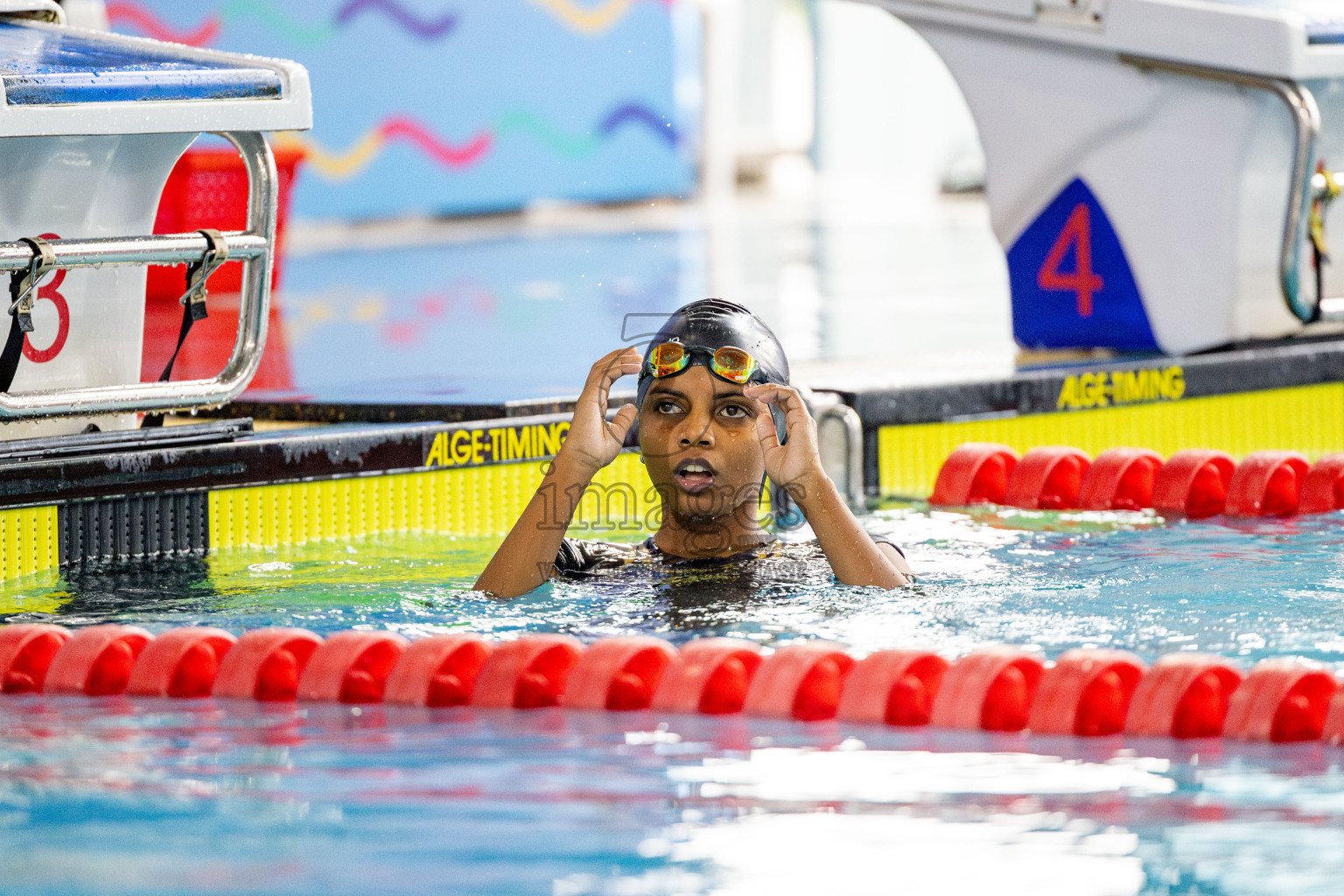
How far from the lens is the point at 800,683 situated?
3.34 meters

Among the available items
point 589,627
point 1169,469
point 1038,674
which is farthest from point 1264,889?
point 1169,469

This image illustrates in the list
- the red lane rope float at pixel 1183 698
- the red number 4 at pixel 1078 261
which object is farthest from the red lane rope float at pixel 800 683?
the red number 4 at pixel 1078 261

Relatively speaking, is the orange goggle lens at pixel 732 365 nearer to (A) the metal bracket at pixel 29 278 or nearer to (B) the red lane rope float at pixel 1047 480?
(A) the metal bracket at pixel 29 278

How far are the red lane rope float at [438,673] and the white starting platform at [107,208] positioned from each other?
51.7 inches

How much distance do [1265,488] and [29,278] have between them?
328 centimetres

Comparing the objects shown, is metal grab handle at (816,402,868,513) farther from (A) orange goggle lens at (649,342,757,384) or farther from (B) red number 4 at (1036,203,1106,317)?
(B) red number 4 at (1036,203,1106,317)

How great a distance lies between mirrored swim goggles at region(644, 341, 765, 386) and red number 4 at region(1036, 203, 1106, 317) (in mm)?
3153

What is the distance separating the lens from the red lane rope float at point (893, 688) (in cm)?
329

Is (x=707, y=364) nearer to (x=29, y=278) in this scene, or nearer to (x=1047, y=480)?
(x=29, y=278)

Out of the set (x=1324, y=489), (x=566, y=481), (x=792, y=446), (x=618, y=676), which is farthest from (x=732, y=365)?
(x=1324, y=489)

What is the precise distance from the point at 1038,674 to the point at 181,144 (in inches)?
104

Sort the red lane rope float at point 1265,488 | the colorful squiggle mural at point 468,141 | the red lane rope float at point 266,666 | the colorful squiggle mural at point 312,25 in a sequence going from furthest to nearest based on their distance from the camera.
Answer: the colorful squiggle mural at point 468,141
the colorful squiggle mural at point 312,25
the red lane rope float at point 1265,488
the red lane rope float at point 266,666

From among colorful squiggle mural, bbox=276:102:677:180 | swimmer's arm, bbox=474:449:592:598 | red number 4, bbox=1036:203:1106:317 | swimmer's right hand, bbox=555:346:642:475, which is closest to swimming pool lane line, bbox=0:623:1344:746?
swimmer's arm, bbox=474:449:592:598

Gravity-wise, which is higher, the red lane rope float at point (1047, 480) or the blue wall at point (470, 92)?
the blue wall at point (470, 92)
